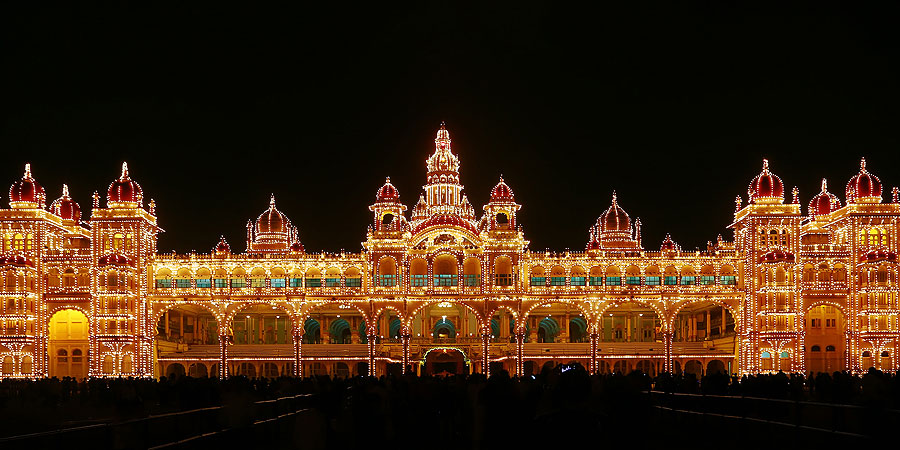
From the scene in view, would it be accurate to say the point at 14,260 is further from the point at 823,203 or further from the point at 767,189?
the point at 823,203

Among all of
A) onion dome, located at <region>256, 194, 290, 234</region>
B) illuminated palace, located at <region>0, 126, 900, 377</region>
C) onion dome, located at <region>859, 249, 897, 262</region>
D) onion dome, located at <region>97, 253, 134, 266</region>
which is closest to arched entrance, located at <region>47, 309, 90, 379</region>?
illuminated palace, located at <region>0, 126, 900, 377</region>

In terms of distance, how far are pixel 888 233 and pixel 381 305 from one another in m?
28.7

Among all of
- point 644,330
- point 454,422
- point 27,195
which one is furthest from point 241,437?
point 644,330

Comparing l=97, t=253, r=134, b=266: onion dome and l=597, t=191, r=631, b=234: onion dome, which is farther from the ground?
l=597, t=191, r=631, b=234: onion dome

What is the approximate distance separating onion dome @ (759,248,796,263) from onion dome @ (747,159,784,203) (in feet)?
10.2

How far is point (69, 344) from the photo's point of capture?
206ft

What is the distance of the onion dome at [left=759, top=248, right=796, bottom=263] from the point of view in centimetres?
6066

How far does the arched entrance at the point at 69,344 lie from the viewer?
2448 inches

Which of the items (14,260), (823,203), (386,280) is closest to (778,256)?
(823,203)

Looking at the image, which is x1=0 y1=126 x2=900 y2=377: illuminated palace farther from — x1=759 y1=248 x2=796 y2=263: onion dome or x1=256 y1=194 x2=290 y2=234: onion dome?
x1=256 y1=194 x2=290 y2=234: onion dome

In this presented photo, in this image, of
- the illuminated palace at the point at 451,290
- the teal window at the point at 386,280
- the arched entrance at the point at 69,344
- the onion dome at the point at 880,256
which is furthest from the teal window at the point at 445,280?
Result: the onion dome at the point at 880,256

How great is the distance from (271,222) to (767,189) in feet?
104

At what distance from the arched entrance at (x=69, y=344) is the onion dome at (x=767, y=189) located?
128ft

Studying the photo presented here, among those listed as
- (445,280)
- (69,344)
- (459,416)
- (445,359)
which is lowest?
(445,359)
